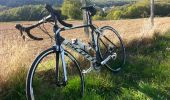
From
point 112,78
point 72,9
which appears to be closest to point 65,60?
point 112,78

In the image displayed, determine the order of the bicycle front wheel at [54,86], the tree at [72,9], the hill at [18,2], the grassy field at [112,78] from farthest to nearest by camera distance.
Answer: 1. the tree at [72,9]
2. the hill at [18,2]
3. the bicycle front wheel at [54,86]
4. the grassy field at [112,78]

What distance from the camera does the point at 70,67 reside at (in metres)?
7.52

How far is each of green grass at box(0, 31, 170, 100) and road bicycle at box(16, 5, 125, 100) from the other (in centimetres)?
10

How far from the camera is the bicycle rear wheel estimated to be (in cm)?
781

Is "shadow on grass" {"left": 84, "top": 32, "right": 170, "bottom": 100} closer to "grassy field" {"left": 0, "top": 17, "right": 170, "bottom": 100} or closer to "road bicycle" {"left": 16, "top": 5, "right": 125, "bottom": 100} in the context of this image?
"grassy field" {"left": 0, "top": 17, "right": 170, "bottom": 100}

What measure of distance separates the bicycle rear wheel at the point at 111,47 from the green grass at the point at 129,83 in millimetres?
153

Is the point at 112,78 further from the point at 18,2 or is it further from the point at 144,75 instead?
the point at 18,2

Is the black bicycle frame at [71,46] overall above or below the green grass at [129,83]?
above

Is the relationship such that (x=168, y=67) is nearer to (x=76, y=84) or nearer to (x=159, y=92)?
(x=159, y=92)

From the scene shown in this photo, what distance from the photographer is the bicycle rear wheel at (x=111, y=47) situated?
25.6 feet

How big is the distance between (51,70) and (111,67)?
136 centimetres

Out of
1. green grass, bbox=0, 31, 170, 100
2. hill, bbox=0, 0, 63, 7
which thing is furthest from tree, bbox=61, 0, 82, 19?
green grass, bbox=0, 31, 170, 100

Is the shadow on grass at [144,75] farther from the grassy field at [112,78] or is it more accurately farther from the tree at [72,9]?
the tree at [72,9]

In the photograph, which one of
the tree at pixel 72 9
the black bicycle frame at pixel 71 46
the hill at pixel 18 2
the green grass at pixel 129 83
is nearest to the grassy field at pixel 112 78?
the green grass at pixel 129 83
